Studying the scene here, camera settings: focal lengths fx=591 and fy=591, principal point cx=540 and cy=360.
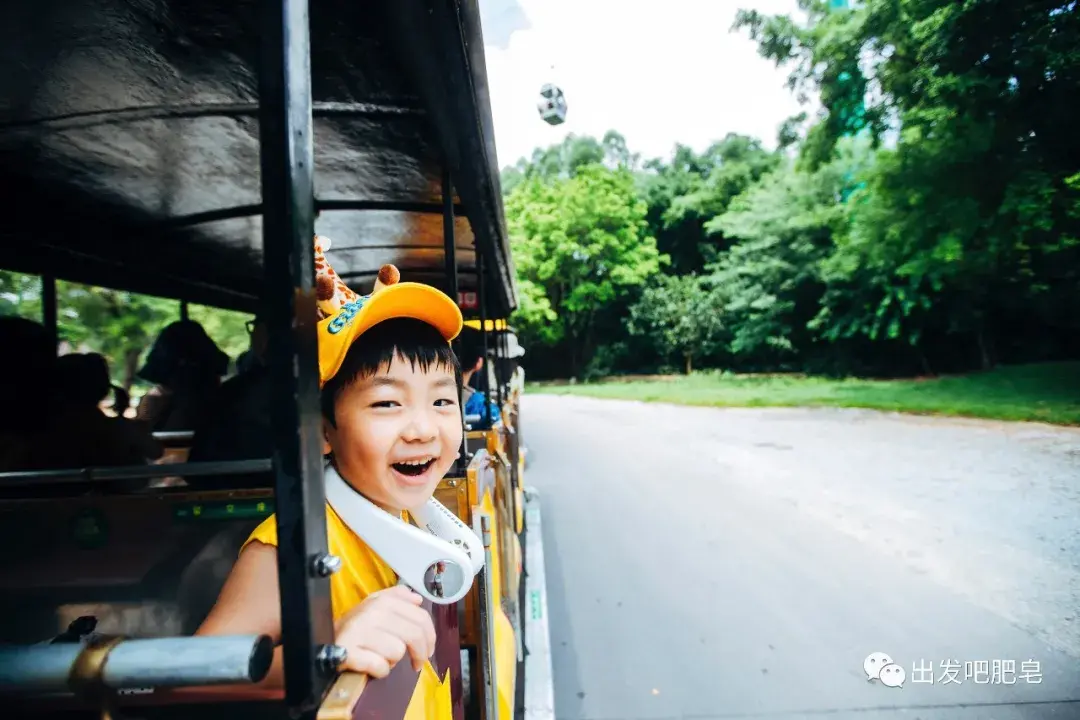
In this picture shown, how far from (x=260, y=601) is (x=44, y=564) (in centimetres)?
180

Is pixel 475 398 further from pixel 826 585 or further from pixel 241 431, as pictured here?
pixel 826 585

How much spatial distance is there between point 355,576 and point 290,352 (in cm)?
52

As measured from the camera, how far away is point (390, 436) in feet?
3.83

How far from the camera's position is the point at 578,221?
2984 cm

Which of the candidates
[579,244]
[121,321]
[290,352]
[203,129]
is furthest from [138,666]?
[579,244]

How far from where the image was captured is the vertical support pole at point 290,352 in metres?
0.71

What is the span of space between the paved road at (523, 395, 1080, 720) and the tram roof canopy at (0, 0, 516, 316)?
2.47 meters

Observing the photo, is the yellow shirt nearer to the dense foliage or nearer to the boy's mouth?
the boy's mouth

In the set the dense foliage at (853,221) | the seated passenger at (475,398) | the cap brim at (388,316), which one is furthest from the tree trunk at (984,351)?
the cap brim at (388,316)

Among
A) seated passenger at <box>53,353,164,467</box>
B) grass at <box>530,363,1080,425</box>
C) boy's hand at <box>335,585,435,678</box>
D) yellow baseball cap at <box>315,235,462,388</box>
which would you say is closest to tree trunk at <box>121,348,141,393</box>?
seated passenger at <box>53,353,164,467</box>

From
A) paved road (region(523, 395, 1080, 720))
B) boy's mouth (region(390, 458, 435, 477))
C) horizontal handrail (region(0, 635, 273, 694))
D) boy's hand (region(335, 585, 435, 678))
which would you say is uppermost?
boy's mouth (region(390, 458, 435, 477))

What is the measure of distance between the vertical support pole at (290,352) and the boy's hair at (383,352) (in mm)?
436

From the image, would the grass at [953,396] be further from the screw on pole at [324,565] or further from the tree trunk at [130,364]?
the tree trunk at [130,364]

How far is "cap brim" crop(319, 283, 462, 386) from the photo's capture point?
3.54ft
